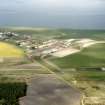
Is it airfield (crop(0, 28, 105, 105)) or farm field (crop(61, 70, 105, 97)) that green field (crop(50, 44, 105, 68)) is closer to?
airfield (crop(0, 28, 105, 105))

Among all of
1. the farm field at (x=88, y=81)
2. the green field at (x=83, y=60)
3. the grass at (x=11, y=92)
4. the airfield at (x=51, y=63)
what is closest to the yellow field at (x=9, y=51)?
the airfield at (x=51, y=63)

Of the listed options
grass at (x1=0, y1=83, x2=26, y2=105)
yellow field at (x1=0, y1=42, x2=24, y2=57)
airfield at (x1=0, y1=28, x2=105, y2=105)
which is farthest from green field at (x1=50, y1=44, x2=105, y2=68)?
grass at (x1=0, y1=83, x2=26, y2=105)

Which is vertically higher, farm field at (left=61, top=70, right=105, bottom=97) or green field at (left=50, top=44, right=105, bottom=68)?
green field at (left=50, top=44, right=105, bottom=68)

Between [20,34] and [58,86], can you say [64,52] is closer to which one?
[58,86]

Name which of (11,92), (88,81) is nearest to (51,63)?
(88,81)

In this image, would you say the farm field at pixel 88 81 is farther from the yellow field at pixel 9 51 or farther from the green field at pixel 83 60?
the yellow field at pixel 9 51

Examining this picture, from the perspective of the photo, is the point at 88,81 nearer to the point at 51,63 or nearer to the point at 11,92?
the point at 51,63

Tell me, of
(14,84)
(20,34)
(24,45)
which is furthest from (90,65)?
(20,34)
